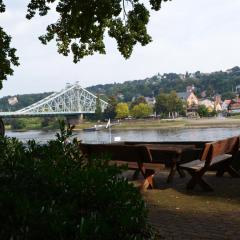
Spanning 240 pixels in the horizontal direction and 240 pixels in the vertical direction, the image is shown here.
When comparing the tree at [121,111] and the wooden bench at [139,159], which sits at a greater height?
the wooden bench at [139,159]

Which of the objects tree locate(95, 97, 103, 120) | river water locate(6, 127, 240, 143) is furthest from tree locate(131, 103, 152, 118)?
river water locate(6, 127, 240, 143)

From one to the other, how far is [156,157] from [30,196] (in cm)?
493

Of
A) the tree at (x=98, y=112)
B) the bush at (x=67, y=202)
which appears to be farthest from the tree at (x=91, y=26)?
the tree at (x=98, y=112)

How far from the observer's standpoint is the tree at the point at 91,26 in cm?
844

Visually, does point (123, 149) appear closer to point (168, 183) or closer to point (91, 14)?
point (168, 183)

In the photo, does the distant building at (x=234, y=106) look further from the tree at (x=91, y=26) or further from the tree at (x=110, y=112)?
the tree at (x=91, y=26)

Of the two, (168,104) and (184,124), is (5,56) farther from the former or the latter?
(168,104)

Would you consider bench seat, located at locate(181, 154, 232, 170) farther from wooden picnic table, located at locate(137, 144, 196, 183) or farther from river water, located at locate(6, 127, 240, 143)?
river water, located at locate(6, 127, 240, 143)

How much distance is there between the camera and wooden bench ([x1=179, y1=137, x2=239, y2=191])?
598cm

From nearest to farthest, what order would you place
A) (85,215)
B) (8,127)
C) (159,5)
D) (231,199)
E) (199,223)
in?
(85,215) → (199,223) → (231,199) → (159,5) → (8,127)

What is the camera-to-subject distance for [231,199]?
5.38 metres

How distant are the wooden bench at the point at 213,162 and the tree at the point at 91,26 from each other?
3123mm

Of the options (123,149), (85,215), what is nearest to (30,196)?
(85,215)

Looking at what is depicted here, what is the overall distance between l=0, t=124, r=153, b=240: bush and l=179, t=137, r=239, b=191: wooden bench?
3.48 meters
